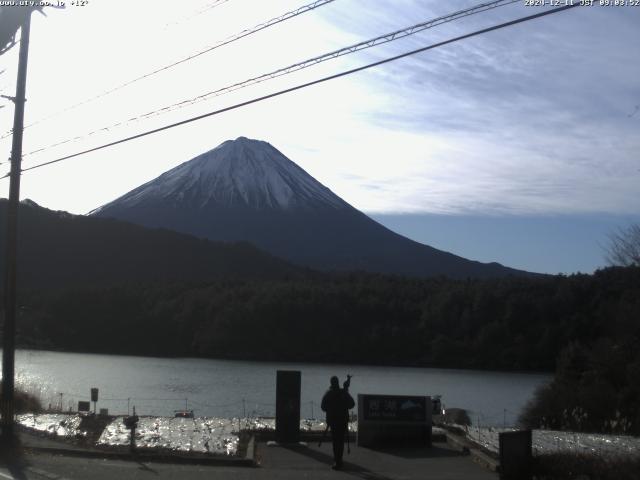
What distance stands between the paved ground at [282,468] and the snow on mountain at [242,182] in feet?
457

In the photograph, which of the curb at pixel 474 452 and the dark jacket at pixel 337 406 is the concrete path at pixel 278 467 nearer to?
the curb at pixel 474 452

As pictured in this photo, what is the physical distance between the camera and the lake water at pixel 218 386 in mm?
31203

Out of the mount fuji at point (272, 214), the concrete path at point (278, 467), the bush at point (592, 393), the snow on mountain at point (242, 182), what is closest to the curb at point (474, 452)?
the concrete path at point (278, 467)

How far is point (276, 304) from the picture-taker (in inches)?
2805

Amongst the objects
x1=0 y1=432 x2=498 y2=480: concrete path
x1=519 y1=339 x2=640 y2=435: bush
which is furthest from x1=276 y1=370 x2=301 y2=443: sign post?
x1=519 y1=339 x2=640 y2=435: bush

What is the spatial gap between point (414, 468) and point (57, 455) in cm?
580

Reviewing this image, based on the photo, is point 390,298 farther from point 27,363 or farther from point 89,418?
point 89,418

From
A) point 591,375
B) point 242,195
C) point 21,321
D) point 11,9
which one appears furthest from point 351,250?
point 11,9

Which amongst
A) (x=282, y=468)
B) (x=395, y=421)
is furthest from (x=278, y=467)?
(x=395, y=421)

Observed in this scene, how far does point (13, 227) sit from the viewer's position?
17109 mm

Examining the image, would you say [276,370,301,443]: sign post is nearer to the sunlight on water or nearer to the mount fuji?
the sunlight on water

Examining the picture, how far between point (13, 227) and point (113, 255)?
82.8m

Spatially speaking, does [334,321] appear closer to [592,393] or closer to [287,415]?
[592,393]

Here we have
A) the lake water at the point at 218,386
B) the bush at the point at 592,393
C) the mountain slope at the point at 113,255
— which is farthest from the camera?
the mountain slope at the point at 113,255
